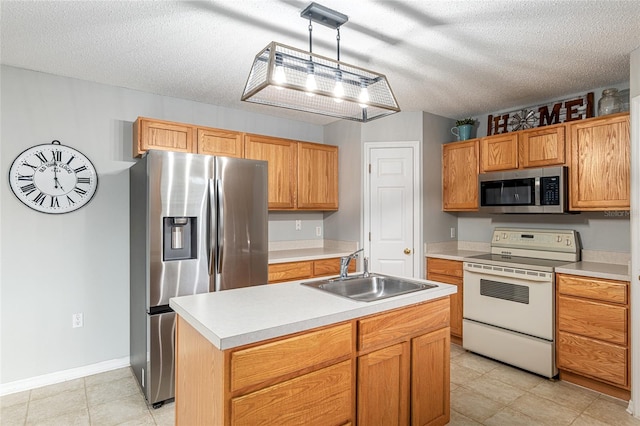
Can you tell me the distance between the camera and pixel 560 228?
3.47 m

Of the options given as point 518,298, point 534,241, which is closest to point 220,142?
point 518,298

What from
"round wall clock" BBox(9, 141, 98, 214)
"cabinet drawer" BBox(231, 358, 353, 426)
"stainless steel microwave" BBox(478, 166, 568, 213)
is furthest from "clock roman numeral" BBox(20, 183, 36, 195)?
"stainless steel microwave" BBox(478, 166, 568, 213)

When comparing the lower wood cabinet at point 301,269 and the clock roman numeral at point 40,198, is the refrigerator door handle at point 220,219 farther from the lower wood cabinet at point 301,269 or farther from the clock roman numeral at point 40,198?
the clock roman numeral at point 40,198

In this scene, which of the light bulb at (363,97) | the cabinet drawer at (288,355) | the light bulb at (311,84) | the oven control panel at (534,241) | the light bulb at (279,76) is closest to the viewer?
the cabinet drawer at (288,355)

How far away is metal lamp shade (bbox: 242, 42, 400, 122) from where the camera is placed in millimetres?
1661

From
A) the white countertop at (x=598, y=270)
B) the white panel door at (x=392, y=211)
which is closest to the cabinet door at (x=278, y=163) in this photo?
the white panel door at (x=392, y=211)

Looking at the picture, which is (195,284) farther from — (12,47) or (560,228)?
(560,228)

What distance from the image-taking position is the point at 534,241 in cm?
354

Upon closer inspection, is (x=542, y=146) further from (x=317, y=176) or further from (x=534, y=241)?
(x=317, y=176)

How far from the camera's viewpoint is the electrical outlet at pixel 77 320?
118 inches

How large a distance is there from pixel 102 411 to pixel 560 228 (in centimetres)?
409

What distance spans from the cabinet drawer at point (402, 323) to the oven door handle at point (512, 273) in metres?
1.31

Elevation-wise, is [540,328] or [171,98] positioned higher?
[171,98]

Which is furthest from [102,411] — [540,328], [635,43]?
[635,43]
